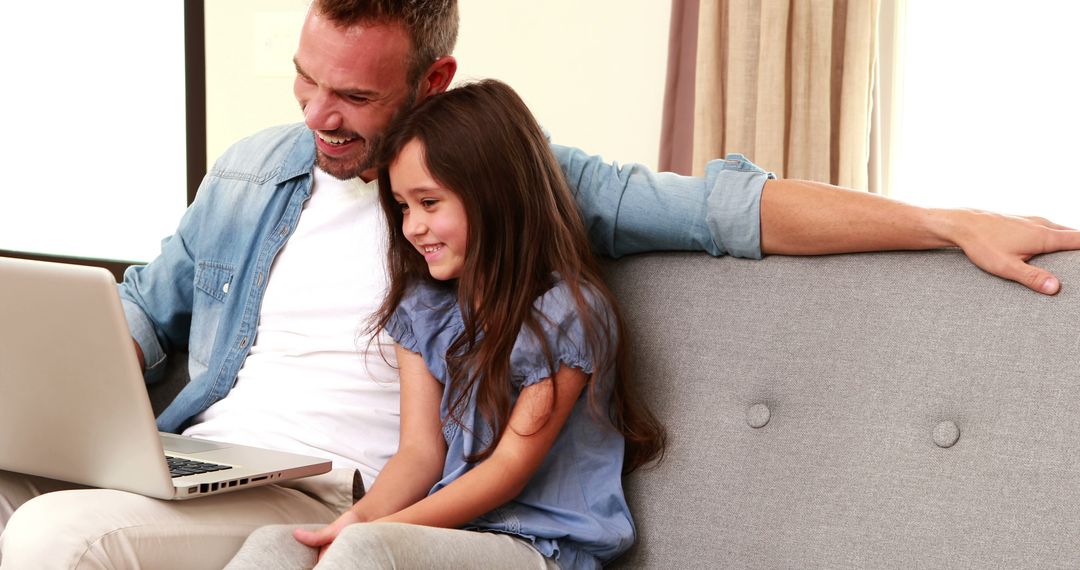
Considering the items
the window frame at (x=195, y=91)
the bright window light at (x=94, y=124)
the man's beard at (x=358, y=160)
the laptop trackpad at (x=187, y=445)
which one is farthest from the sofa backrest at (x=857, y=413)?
the bright window light at (x=94, y=124)

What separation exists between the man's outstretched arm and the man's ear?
53 cm

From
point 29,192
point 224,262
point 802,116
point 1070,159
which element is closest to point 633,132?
point 802,116

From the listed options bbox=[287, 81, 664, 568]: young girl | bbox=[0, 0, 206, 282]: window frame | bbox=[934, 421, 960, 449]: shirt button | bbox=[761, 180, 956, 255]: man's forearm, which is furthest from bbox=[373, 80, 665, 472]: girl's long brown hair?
bbox=[0, 0, 206, 282]: window frame

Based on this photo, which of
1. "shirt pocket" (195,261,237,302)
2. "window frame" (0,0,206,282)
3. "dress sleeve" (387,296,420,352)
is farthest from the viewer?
"window frame" (0,0,206,282)

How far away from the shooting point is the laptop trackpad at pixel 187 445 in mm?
1327

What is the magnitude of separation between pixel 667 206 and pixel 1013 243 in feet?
1.38

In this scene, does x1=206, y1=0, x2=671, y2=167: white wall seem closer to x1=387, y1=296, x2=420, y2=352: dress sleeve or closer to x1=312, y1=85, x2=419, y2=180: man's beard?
x1=312, y1=85, x2=419, y2=180: man's beard

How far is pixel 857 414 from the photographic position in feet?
3.96

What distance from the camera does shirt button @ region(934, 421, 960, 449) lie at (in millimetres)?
1140

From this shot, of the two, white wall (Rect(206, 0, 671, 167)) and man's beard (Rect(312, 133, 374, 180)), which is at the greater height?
white wall (Rect(206, 0, 671, 167))

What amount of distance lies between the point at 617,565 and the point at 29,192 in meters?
2.83

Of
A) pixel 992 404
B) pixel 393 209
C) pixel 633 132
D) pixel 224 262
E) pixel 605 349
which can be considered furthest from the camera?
pixel 633 132

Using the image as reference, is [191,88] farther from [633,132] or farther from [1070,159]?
[1070,159]

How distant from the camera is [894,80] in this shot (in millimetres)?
2404
